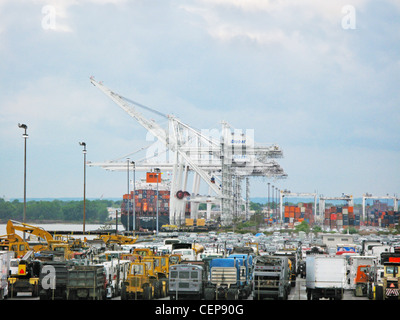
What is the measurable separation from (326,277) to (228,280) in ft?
11.7

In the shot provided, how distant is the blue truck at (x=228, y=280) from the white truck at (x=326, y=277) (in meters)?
2.55

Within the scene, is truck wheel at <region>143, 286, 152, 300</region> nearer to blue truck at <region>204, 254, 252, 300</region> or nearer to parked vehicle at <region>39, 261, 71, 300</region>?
blue truck at <region>204, 254, 252, 300</region>

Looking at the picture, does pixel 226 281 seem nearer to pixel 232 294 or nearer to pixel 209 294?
pixel 232 294

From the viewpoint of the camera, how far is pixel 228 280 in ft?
84.9

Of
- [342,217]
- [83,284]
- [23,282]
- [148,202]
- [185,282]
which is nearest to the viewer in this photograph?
[83,284]

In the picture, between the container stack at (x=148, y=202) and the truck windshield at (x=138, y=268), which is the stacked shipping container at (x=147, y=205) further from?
the truck windshield at (x=138, y=268)

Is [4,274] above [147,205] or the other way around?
the other way around

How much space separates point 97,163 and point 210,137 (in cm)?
2150

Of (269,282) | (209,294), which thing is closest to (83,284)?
(209,294)

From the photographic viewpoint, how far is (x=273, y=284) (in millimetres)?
25078
